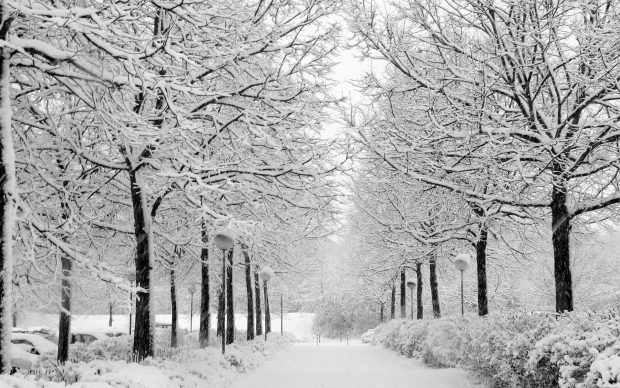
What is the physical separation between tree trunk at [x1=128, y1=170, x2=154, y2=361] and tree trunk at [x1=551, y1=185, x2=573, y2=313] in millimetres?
7674

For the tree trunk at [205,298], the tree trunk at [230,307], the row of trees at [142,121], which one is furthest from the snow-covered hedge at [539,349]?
the tree trunk at [230,307]

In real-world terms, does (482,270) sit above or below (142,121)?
below

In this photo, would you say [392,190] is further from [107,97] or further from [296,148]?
[107,97]

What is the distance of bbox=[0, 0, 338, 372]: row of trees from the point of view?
5.36 m

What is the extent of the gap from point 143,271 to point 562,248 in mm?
8011

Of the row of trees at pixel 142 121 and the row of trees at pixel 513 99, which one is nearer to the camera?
the row of trees at pixel 142 121

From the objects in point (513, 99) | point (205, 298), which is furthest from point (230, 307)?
point (513, 99)

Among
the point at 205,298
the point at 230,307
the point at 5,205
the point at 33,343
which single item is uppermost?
the point at 5,205

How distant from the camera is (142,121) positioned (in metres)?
5.88

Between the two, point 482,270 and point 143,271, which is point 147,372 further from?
point 482,270

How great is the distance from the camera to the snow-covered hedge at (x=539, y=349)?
17.0 ft

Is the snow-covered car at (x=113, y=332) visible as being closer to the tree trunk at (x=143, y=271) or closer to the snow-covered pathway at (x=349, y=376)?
the snow-covered pathway at (x=349, y=376)

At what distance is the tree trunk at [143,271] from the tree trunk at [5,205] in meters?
3.42

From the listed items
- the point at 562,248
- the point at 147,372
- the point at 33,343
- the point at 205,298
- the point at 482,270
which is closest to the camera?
the point at 147,372
